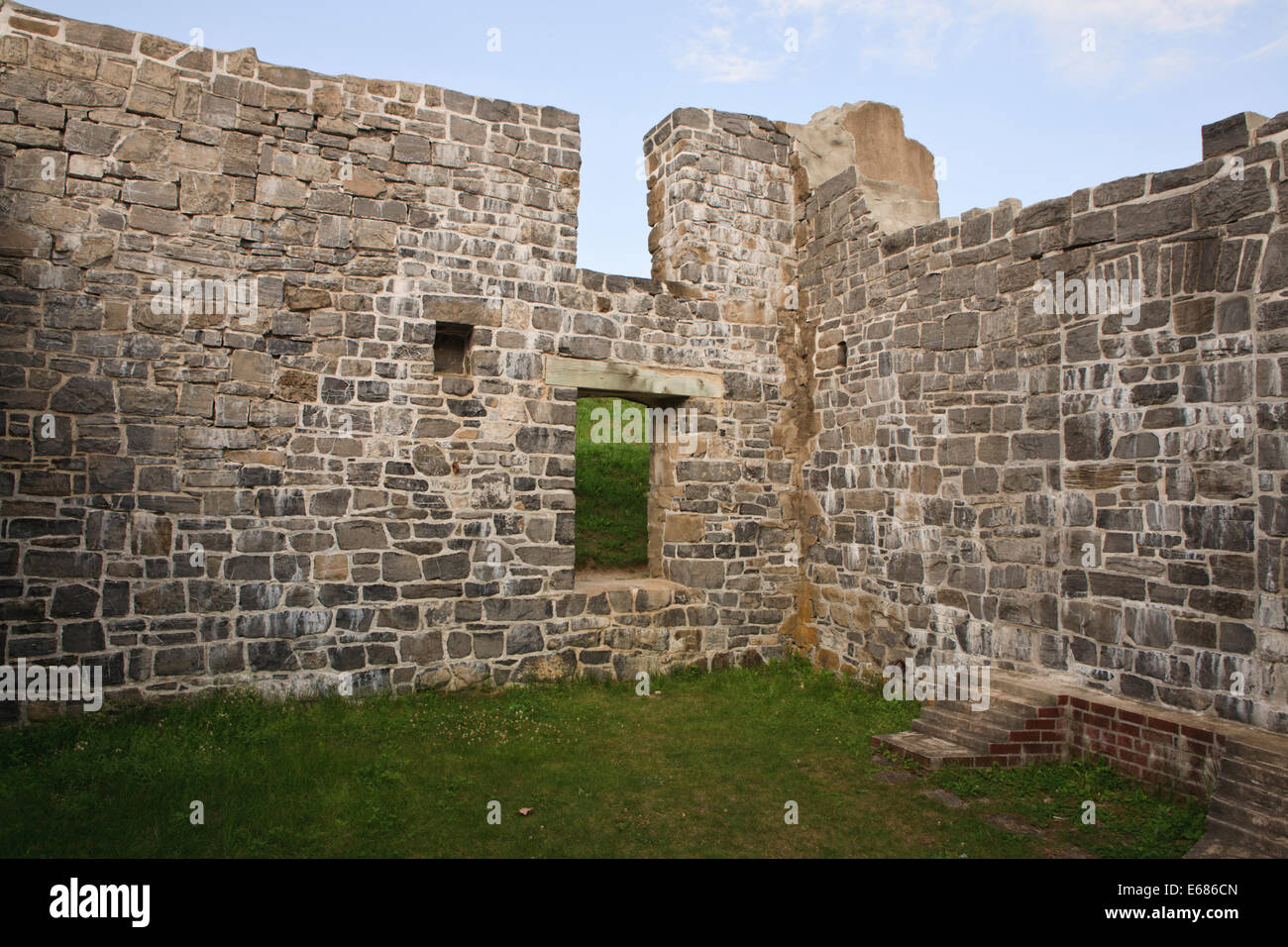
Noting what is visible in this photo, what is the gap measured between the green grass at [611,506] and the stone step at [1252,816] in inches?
260

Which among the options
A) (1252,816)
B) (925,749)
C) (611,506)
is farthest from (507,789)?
(611,506)

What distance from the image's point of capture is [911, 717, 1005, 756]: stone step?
612 cm

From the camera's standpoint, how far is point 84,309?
6520 millimetres

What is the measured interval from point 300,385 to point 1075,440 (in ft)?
21.7

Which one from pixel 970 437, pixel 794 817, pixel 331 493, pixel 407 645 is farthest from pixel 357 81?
Answer: pixel 794 817

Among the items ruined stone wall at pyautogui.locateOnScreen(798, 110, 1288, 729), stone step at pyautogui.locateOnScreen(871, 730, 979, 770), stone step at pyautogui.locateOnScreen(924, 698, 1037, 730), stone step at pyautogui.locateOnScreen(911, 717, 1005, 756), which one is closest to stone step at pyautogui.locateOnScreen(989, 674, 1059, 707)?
stone step at pyautogui.locateOnScreen(924, 698, 1037, 730)

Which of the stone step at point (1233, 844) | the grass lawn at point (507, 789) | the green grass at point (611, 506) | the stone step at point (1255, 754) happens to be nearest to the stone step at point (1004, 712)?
the grass lawn at point (507, 789)

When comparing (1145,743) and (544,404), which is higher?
(544,404)

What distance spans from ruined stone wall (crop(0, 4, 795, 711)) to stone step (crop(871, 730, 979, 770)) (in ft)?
8.66

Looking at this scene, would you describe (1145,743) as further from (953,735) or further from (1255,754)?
(953,735)

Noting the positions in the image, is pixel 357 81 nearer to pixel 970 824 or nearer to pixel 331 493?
pixel 331 493

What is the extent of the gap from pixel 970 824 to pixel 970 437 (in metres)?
3.48

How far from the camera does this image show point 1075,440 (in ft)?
21.2

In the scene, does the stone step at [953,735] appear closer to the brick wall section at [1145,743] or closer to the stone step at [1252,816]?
the brick wall section at [1145,743]
